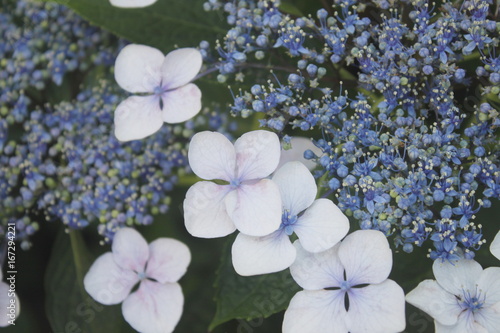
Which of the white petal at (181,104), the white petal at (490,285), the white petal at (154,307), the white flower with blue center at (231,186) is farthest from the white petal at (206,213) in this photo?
the white petal at (490,285)

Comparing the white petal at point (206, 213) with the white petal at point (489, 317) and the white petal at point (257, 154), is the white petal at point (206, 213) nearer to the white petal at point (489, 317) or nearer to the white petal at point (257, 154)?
the white petal at point (257, 154)

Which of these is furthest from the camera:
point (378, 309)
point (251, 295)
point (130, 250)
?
point (130, 250)

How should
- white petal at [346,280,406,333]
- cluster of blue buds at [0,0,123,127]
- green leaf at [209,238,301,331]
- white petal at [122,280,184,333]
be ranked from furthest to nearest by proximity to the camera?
cluster of blue buds at [0,0,123,127] < white petal at [122,280,184,333] < green leaf at [209,238,301,331] < white petal at [346,280,406,333]

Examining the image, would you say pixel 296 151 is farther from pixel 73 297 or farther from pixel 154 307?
pixel 73 297

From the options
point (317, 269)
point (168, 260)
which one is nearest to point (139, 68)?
point (168, 260)

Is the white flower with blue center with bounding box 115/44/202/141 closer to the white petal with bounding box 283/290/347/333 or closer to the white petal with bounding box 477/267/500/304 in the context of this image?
the white petal with bounding box 283/290/347/333

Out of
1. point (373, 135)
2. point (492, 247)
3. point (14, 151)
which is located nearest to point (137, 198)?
point (14, 151)

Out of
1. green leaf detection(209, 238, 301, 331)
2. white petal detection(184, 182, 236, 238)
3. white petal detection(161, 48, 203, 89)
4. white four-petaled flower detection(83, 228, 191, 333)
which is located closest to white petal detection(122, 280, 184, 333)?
white four-petaled flower detection(83, 228, 191, 333)

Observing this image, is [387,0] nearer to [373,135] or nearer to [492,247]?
[373,135]
